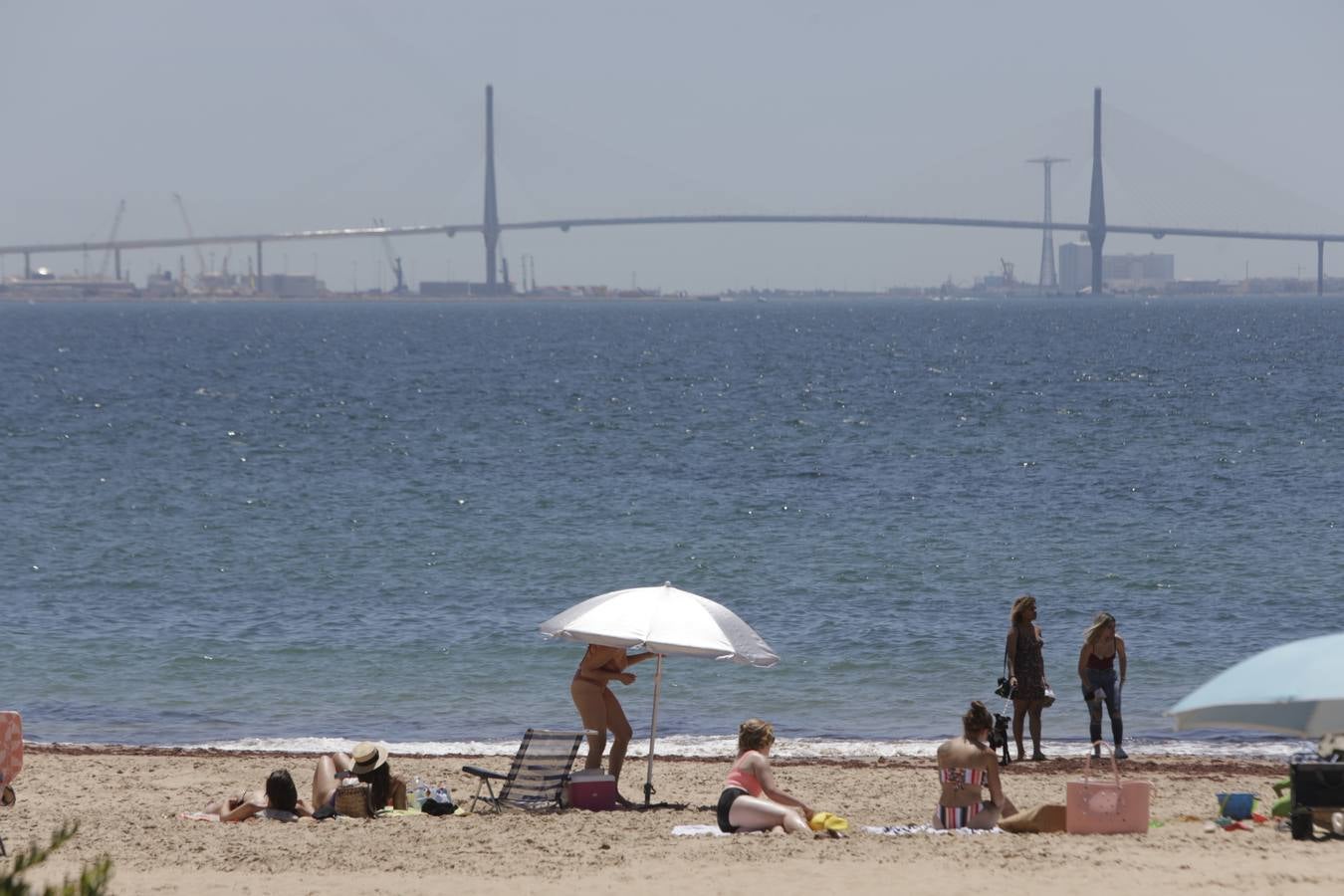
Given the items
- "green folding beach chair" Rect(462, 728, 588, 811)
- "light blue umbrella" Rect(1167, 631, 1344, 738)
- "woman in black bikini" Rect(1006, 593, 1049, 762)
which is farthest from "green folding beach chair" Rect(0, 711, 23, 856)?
"woman in black bikini" Rect(1006, 593, 1049, 762)

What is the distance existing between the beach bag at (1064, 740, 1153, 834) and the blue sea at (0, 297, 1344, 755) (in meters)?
4.08

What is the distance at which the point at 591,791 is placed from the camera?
10578 millimetres

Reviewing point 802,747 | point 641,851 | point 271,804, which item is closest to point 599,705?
point 641,851

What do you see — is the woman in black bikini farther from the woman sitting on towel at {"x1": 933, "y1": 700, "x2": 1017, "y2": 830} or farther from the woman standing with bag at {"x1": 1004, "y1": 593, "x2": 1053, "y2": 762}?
the woman sitting on towel at {"x1": 933, "y1": 700, "x2": 1017, "y2": 830}

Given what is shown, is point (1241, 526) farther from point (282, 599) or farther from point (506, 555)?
point (282, 599)

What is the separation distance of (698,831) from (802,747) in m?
4.10

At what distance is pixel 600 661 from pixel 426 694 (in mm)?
4877

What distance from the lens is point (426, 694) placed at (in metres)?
15.5

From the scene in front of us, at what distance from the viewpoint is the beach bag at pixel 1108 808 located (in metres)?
9.34

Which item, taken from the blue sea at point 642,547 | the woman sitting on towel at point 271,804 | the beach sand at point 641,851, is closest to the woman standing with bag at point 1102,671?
the blue sea at point 642,547

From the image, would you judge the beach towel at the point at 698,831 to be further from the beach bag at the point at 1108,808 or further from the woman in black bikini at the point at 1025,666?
the woman in black bikini at the point at 1025,666

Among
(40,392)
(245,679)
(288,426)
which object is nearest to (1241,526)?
(245,679)

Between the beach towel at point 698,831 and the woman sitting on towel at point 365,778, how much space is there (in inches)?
71.7

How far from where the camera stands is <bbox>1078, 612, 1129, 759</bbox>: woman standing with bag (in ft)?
40.6
